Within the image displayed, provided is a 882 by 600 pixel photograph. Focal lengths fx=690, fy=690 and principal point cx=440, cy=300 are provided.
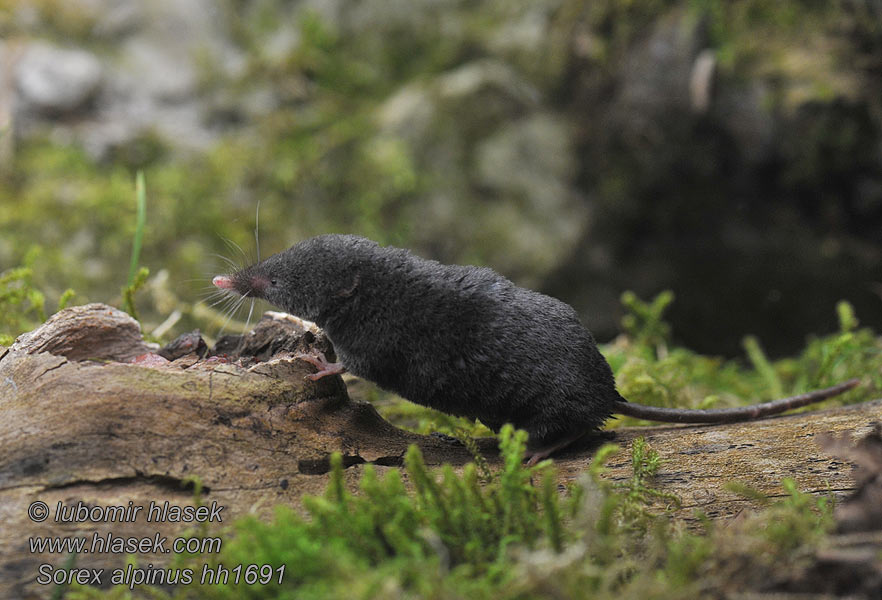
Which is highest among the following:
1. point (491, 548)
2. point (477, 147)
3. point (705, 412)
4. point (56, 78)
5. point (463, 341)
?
point (56, 78)

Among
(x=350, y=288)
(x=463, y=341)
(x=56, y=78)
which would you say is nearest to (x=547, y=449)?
(x=463, y=341)

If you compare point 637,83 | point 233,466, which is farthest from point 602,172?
point 233,466

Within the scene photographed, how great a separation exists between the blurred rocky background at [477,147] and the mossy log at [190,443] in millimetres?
3344

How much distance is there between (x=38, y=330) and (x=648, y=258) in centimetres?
545

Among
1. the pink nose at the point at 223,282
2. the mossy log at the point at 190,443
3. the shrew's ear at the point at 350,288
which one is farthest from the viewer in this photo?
the pink nose at the point at 223,282

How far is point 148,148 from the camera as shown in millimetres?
6820

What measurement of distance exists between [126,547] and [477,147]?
17.5ft

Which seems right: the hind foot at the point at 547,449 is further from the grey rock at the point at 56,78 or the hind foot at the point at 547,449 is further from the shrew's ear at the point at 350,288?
the grey rock at the point at 56,78

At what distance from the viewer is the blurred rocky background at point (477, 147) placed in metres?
5.95

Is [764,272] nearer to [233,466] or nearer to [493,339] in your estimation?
[493,339]

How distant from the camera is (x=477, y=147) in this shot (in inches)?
264

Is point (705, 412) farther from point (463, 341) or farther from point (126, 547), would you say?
point (126, 547)

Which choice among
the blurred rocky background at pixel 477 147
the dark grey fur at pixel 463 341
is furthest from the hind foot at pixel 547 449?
the blurred rocky background at pixel 477 147

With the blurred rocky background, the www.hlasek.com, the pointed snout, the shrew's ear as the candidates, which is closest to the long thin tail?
the shrew's ear
